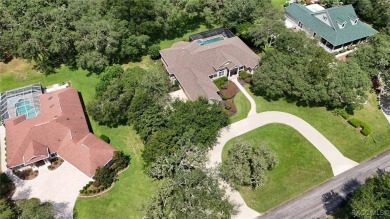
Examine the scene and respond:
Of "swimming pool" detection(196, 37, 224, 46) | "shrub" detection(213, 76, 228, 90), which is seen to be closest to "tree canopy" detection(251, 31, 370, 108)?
"shrub" detection(213, 76, 228, 90)

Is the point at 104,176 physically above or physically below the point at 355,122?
below

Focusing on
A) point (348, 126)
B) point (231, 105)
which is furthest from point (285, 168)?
point (231, 105)

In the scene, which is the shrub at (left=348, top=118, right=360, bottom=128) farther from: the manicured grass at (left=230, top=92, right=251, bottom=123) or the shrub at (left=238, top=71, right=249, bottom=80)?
the shrub at (left=238, top=71, right=249, bottom=80)

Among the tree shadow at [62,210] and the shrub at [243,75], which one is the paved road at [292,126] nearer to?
the shrub at [243,75]

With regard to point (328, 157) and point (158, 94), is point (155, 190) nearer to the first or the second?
point (158, 94)

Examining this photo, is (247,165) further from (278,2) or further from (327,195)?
(278,2)

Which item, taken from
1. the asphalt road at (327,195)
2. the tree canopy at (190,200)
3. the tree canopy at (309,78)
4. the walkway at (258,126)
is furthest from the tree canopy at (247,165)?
the tree canopy at (309,78)

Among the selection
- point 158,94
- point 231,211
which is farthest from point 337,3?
point 231,211

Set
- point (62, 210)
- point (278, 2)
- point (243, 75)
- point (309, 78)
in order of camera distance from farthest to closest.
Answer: point (278, 2)
point (243, 75)
point (309, 78)
point (62, 210)
